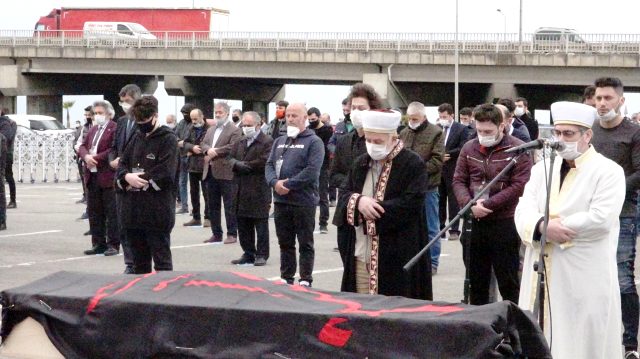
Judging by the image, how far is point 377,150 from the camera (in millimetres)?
9047

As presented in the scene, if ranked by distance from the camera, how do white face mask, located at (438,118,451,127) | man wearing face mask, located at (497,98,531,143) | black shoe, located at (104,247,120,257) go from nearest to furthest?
man wearing face mask, located at (497,98,531,143) → black shoe, located at (104,247,120,257) → white face mask, located at (438,118,451,127)

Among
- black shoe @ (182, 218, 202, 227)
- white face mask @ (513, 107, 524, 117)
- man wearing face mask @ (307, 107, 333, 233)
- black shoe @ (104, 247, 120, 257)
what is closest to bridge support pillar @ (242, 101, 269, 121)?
man wearing face mask @ (307, 107, 333, 233)

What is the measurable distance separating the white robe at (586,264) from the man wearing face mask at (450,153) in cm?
958

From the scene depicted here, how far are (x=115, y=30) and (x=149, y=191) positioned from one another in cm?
6341

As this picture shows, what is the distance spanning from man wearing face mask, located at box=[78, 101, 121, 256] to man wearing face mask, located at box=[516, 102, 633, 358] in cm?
861

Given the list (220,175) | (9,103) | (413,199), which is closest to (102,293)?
(413,199)

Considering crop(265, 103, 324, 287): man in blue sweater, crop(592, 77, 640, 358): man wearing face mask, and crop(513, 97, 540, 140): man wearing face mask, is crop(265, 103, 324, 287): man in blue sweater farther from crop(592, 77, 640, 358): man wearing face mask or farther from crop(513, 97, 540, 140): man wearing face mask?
crop(513, 97, 540, 140): man wearing face mask

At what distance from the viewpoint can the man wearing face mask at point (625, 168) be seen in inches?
378

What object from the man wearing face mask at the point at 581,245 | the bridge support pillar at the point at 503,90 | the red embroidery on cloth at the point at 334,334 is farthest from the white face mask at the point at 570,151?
the bridge support pillar at the point at 503,90

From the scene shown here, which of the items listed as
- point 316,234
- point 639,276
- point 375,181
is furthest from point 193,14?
point 375,181

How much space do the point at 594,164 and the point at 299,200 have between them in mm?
5660

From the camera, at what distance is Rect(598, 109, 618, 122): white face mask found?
31.6ft

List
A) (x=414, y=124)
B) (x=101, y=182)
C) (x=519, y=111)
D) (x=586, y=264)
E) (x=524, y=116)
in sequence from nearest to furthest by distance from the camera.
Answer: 1. (x=586, y=264)
2. (x=414, y=124)
3. (x=101, y=182)
4. (x=519, y=111)
5. (x=524, y=116)

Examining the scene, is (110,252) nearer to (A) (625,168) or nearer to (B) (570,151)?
(A) (625,168)
